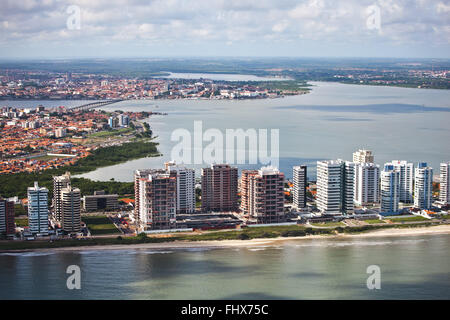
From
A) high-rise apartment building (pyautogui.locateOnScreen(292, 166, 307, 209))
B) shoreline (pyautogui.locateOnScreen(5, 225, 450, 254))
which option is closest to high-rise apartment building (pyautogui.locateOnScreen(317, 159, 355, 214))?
high-rise apartment building (pyautogui.locateOnScreen(292, 166, 307, 209))

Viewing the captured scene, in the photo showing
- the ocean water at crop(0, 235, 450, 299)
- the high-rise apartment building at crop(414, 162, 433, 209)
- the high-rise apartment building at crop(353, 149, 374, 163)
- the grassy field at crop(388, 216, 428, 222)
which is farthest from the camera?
the high-rise apartment building at crop(353, 149, 374, 163)

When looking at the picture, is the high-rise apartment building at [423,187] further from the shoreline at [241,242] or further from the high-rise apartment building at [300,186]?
the high-rise apartment building at [300,186]

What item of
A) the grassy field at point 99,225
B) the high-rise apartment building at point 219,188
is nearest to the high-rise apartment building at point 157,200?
the grassy field at point 99,225

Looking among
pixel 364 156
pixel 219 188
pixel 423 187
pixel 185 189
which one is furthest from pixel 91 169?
pixel 423 187

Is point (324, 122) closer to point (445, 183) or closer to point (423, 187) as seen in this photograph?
point (445, 183)

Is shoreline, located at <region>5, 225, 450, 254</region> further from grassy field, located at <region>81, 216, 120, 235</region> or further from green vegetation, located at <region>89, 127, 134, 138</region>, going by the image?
green vegetation, located at <region>89, 127, 134, 138</region>

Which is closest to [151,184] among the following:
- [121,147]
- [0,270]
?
[0,270]
